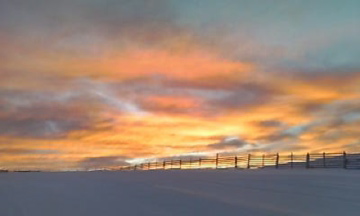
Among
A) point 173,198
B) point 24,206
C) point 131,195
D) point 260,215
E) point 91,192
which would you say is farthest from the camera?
point 91,192

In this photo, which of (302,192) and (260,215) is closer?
(260,215)

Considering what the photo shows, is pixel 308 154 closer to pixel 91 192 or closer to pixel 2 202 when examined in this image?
pixel 91 192

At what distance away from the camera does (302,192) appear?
15.9 m

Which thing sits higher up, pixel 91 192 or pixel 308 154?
pixel 308 154

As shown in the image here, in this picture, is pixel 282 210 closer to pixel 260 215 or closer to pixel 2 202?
pixel 260 215

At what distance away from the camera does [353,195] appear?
49.7 feet

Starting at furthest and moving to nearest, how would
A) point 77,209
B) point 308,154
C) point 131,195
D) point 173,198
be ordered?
Result: point 308,154 < point 131,195 < point 173,198 < point 77,209

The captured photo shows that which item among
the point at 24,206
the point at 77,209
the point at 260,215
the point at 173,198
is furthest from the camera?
the point at 173,198

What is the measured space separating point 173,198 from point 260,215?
3960 millimetres

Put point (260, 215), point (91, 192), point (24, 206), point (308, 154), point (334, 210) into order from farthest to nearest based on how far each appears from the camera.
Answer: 1. point (308, 154)
2. point (91, 192)
3. point (24, 206)
4. point (334, 210)
5. point (260, 215)

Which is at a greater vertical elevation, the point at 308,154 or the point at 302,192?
the point at 308,154

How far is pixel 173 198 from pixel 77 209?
9.88ft

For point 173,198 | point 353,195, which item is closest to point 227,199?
point 173,198

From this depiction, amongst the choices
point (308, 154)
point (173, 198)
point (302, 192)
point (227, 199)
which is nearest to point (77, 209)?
point (173, 198)
